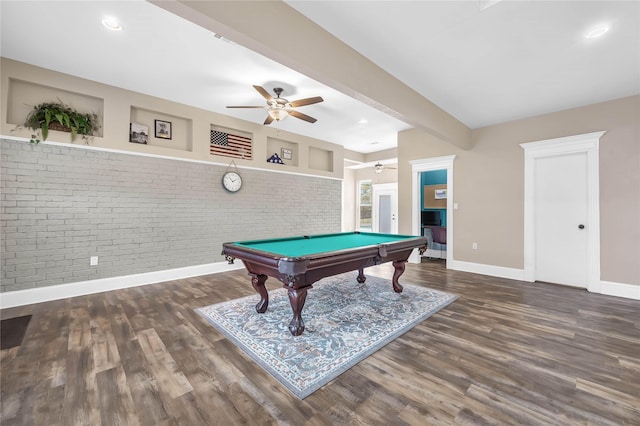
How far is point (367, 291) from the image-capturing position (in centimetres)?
367

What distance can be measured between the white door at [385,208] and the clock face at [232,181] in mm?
5115

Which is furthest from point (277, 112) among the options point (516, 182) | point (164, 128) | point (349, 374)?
point (516, 182)

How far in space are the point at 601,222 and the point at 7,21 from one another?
24.3 ft

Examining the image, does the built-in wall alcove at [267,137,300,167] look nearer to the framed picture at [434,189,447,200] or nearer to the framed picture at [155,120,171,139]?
the framed picture at [155,120,171,139]

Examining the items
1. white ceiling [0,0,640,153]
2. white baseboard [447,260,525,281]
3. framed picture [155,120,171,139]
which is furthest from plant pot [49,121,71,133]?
white baseboard [447,260,525,281]

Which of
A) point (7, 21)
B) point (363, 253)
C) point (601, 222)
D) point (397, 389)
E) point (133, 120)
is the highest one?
point (7, 21)

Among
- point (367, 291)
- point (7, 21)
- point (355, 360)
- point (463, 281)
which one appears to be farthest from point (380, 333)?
point (7, 21)

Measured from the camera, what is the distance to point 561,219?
162 inches

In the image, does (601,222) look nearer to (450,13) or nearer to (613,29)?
(613,29)

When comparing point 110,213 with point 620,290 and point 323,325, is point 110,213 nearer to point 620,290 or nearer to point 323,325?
point 323,325

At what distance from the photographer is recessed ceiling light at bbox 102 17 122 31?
2442 millimetres

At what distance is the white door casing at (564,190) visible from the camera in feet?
12.3

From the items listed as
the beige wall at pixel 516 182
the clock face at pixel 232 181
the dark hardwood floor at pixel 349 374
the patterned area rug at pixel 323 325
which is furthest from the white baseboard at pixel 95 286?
the beige wall at pixel 516 182

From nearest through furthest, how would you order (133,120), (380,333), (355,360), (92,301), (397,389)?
1. (397,389)
2. (355,360)
3. (380,333)
4. (92,301)
5. (133,120)
